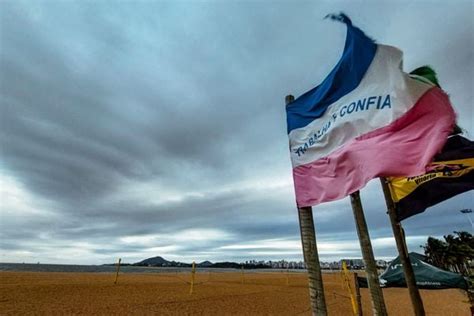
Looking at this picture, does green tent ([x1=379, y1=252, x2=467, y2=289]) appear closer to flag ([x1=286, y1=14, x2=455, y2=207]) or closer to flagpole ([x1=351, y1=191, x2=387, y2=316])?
flagpole ([x1=351, y1=191, x2=387, y2=316])

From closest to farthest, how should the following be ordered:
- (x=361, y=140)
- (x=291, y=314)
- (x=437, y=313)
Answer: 1. (x=361, y=140)
2. (x=291, y=314)
3. (x=437, y=313)

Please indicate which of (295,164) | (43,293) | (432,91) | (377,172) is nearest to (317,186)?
(295,164)

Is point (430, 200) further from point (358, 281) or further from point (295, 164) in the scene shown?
point (358, 281)

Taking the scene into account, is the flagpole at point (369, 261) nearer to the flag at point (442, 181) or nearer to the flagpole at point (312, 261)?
the flag at point (442, 181)

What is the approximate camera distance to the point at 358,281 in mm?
8820

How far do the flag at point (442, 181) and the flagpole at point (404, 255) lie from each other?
0.41 ft

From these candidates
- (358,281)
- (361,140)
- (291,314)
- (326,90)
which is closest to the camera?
(361,140)

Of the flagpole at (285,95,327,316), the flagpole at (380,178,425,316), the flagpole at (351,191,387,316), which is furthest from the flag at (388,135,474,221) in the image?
the flagpole at (285,95,327,316)

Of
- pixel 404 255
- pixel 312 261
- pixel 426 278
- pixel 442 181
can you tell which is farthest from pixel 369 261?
pixel 426 278

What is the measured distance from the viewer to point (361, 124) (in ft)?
11.0

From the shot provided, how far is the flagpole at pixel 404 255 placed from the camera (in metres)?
5.44

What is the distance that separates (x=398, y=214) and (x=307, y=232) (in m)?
3.58

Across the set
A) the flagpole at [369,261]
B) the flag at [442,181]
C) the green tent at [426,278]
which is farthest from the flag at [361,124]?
the green tent at [426,278]

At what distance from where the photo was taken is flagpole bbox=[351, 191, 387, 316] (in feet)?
15.0
